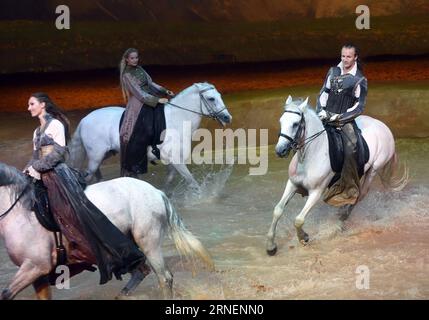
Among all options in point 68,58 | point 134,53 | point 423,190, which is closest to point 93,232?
point 134,53

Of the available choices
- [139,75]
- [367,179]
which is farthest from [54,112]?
[367,179]

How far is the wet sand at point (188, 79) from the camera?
49.5 feet

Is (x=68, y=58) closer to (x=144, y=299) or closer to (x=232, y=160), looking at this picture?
(x=232, y=160)

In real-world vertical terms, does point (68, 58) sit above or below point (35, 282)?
above

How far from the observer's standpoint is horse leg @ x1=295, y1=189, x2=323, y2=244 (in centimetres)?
880

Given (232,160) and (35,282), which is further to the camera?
(232,160)

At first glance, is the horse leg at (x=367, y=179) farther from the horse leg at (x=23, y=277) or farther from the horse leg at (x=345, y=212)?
the horse leg at (x=23, y=277)

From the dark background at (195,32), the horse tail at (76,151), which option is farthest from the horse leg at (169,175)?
the dark background at (195,32)

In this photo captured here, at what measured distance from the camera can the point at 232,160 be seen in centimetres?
1248

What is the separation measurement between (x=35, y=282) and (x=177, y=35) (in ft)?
32.4

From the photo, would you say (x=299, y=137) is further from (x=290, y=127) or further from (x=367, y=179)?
(x=367, y=179)

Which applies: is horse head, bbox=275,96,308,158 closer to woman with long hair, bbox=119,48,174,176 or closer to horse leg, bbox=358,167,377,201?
horse leg, bbox=358,167,377,201

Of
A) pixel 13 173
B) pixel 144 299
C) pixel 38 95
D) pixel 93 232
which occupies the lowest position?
pixel 144 299
